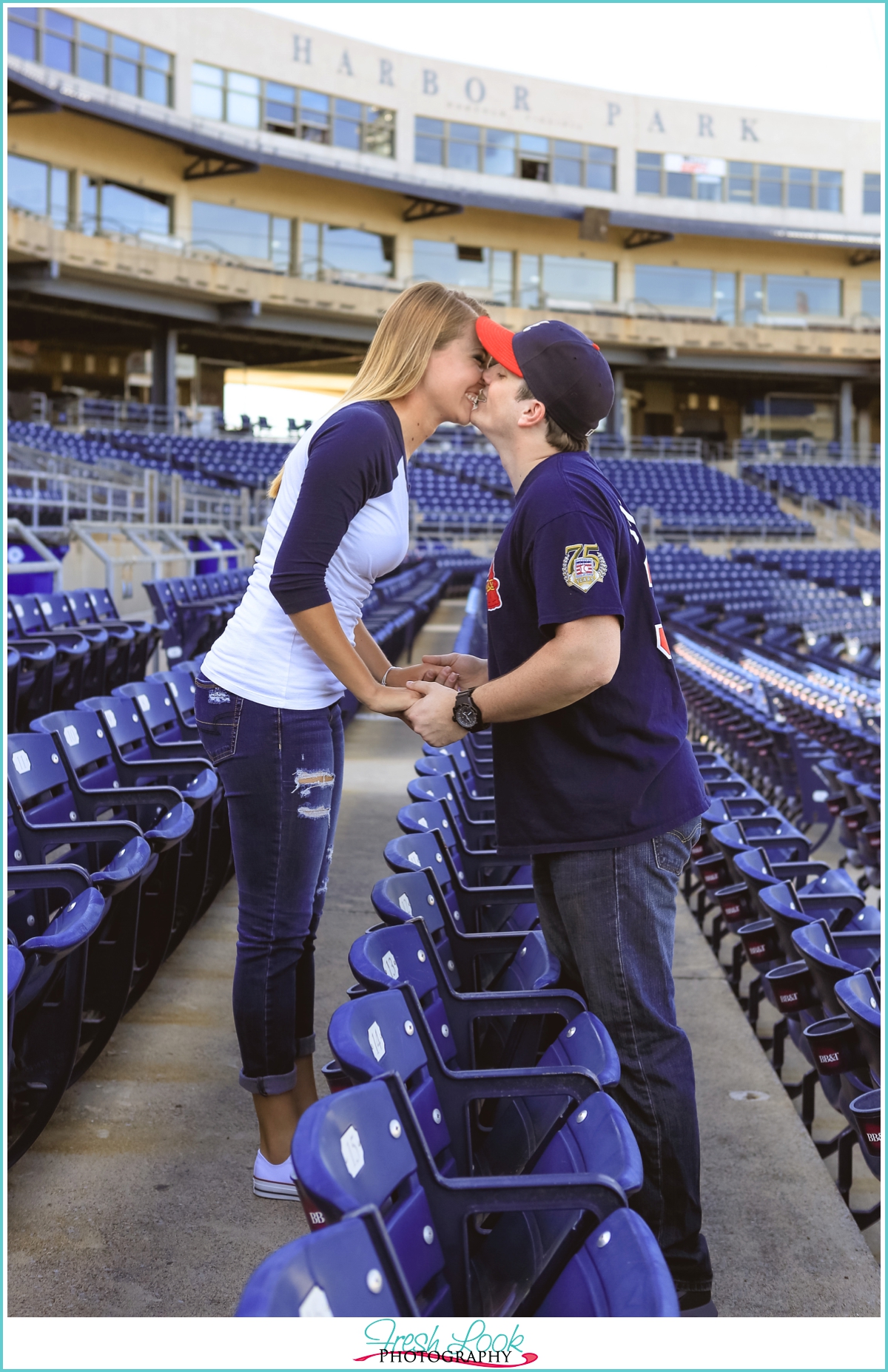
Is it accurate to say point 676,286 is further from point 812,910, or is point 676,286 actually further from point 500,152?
point 812,910

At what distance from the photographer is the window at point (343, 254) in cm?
2973

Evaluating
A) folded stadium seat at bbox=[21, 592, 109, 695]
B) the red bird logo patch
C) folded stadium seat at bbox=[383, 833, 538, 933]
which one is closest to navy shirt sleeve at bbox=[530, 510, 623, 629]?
the red bird logo patch

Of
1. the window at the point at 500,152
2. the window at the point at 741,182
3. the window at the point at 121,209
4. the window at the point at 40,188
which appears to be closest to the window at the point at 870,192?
the window at the point at 741,182

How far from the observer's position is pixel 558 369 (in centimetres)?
184

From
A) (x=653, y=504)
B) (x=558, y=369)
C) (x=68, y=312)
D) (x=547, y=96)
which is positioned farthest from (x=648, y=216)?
(x=558, y=369)

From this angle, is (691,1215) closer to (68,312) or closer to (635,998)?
(635,998)

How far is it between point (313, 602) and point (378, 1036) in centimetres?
67

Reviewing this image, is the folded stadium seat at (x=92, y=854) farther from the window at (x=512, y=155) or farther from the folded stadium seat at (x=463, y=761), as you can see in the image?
the window at (x=512, y=155)

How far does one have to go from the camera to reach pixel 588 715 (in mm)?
1826

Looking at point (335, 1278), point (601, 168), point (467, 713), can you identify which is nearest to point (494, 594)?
point (467, 713)

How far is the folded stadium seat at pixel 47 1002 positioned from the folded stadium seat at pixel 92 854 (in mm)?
76

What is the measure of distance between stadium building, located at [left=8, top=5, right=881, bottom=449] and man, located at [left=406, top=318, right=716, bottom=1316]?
24.1m

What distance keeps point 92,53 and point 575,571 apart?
2785 centimetres

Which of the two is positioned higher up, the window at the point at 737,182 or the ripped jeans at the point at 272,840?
the window at the point at 737,182
